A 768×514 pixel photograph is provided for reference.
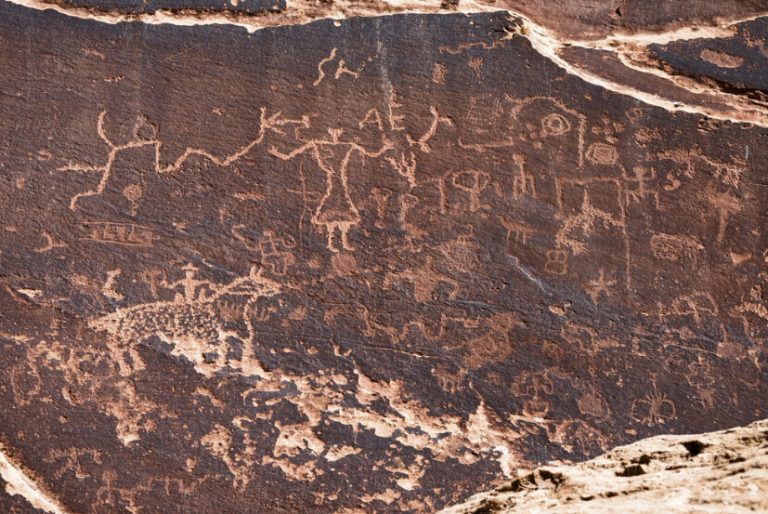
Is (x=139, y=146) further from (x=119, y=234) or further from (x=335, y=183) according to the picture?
(x=335, y=183)

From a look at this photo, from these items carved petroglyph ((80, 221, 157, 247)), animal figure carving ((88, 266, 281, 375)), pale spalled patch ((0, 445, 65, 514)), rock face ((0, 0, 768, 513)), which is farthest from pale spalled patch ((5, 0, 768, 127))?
pale spalled patch ((0, 445, 65, 514))

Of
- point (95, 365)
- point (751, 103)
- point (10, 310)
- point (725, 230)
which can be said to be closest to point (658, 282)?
point (725, 230)

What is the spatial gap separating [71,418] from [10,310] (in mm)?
396

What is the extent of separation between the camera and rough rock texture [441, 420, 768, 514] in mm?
1841

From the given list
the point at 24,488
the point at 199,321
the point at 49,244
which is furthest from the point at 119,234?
the point at 24,488

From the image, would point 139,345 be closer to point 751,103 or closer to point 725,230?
point 725,230

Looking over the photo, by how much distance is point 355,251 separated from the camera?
99.1 inches

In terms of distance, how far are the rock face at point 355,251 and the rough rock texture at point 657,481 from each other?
0.19 feet

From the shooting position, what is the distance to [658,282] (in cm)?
250

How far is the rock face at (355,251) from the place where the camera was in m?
2.41

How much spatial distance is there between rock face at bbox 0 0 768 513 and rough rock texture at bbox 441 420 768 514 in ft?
0.19

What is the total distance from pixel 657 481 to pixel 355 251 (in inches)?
44.5

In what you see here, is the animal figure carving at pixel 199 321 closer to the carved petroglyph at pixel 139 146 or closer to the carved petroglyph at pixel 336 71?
the carved petroglyph at pixel 139 146

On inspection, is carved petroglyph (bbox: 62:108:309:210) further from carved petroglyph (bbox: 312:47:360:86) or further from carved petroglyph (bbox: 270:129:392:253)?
carved petroglyph (bbox: 312:47:360:86)
